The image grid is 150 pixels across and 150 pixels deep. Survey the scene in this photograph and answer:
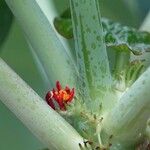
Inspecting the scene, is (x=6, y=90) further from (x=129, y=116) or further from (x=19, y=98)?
(x=129, y=116)

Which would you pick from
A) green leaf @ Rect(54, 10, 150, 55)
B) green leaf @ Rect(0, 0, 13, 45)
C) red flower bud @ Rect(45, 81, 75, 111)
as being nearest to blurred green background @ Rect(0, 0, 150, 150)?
green leaf @ Rect(0, 0, 13, 45)

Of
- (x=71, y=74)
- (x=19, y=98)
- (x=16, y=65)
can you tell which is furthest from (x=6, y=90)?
(x=16, y=65)

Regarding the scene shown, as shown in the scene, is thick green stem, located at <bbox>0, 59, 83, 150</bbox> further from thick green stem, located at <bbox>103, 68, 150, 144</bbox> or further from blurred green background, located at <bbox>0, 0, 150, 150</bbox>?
blurred green background, located at <bbox>0, 0, 150, 150</bbox>

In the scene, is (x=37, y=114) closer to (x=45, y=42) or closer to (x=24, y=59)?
(x=45, y=42)

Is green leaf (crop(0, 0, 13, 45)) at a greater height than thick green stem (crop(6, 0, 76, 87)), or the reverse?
thick green stem (crop(6, 0, 76, 87))

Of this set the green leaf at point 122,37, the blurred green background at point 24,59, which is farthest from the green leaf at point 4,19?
the green leaf at point 122,37

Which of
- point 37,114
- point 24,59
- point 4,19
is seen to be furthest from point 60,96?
point 24,59

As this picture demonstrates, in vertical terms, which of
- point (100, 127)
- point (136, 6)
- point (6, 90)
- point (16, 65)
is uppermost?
point (6, 90)
